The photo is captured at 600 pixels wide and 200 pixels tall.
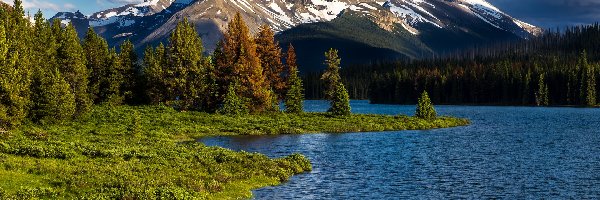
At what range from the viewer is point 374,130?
3504 inches

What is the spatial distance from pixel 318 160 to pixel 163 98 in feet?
182

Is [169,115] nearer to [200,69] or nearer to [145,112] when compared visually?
[145,112]

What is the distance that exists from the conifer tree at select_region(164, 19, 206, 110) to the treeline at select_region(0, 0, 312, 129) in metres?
0.15

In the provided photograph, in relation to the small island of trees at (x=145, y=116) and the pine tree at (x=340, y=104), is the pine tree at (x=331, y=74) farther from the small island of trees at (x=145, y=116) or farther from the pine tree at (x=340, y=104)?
the pine tree at (x=340, y=104)

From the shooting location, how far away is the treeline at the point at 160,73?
7100cm

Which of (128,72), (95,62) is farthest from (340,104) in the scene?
(95,62)

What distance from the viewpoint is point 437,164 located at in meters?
51.3

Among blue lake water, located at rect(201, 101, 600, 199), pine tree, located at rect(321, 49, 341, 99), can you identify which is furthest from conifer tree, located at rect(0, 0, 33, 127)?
pine tree, located at rect(321, 49, 341, 99)

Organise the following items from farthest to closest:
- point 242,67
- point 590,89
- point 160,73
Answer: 1. point 590,89
2. point 160,73
3. point 242,67

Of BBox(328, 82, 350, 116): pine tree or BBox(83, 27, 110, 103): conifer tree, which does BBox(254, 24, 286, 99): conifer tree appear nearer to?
BBox(328, 82, 350, 116): pine tree

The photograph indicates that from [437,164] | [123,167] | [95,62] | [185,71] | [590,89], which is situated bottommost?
[437,164]

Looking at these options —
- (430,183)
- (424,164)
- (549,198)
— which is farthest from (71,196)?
(424,164)

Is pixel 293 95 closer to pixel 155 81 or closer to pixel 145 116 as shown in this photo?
pixel 155 81

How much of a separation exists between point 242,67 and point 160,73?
14378mm
